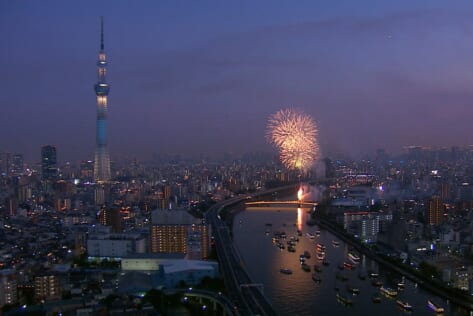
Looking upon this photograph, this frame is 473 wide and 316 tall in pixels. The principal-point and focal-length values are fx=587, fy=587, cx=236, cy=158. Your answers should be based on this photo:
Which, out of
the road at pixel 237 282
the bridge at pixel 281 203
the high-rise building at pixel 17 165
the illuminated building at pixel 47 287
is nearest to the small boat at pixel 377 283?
the road at pixel 237 282

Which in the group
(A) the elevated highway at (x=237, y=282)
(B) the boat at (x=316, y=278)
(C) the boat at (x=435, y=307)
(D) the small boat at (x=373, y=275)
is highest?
(A) the elevated highway at (x=237, y=282)

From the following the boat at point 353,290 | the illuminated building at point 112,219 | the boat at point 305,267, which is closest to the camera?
the boat at point 353,290

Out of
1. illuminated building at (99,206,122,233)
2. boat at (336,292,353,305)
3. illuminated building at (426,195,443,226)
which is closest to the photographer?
boat at (336,292,353,305)

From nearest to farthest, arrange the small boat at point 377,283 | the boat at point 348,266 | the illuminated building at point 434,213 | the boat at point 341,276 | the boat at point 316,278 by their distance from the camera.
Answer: the small boat at point 377,283, the boat at point 316,278, the boat at point 341,276, the boat at point 348,266, the illuminated building at point 434,213

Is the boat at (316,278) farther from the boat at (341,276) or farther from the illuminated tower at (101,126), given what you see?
the illuminated tower at (101,126)

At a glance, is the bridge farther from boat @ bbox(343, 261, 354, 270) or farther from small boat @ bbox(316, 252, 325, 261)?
boat @ bbox(343, 261, 354, 270)

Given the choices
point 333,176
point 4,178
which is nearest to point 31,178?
point 4,178

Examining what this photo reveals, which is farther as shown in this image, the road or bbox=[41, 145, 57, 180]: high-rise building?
bbox=[41, 145, 57, 180]: high-rise building

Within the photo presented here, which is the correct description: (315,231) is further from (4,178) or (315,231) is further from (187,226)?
(4,178)

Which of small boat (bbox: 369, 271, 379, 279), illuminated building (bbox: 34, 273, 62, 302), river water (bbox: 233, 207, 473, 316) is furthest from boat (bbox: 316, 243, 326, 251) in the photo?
illuminated building (bbox: 34, 273, 62, 302)
